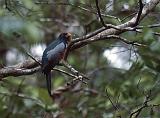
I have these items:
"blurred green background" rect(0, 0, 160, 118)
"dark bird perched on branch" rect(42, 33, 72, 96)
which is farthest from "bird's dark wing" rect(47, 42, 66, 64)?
"blurred green background" rect(0, 0, 160, 118)

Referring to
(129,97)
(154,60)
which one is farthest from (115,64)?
(154,60)

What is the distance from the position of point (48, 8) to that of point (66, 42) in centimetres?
216

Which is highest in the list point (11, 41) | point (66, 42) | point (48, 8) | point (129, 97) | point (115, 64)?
point (11, 41)

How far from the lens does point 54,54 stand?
228 centimetres

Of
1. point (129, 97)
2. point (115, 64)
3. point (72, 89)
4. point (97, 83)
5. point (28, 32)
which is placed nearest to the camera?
point (28, 32)

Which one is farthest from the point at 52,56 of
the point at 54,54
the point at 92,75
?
the point at 92,75

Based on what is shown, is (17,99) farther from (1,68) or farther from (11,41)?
(11,41)

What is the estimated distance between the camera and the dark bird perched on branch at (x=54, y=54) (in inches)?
87.0

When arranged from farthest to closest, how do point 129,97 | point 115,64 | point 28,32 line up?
point 115,64
point 129,97
point 28,32

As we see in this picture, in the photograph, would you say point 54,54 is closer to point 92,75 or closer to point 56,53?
point 56,53

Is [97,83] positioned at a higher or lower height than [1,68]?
lower

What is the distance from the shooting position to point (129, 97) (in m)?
3.46

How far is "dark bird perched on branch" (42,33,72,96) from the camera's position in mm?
2211

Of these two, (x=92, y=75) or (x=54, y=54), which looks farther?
(x=92, y=75)
